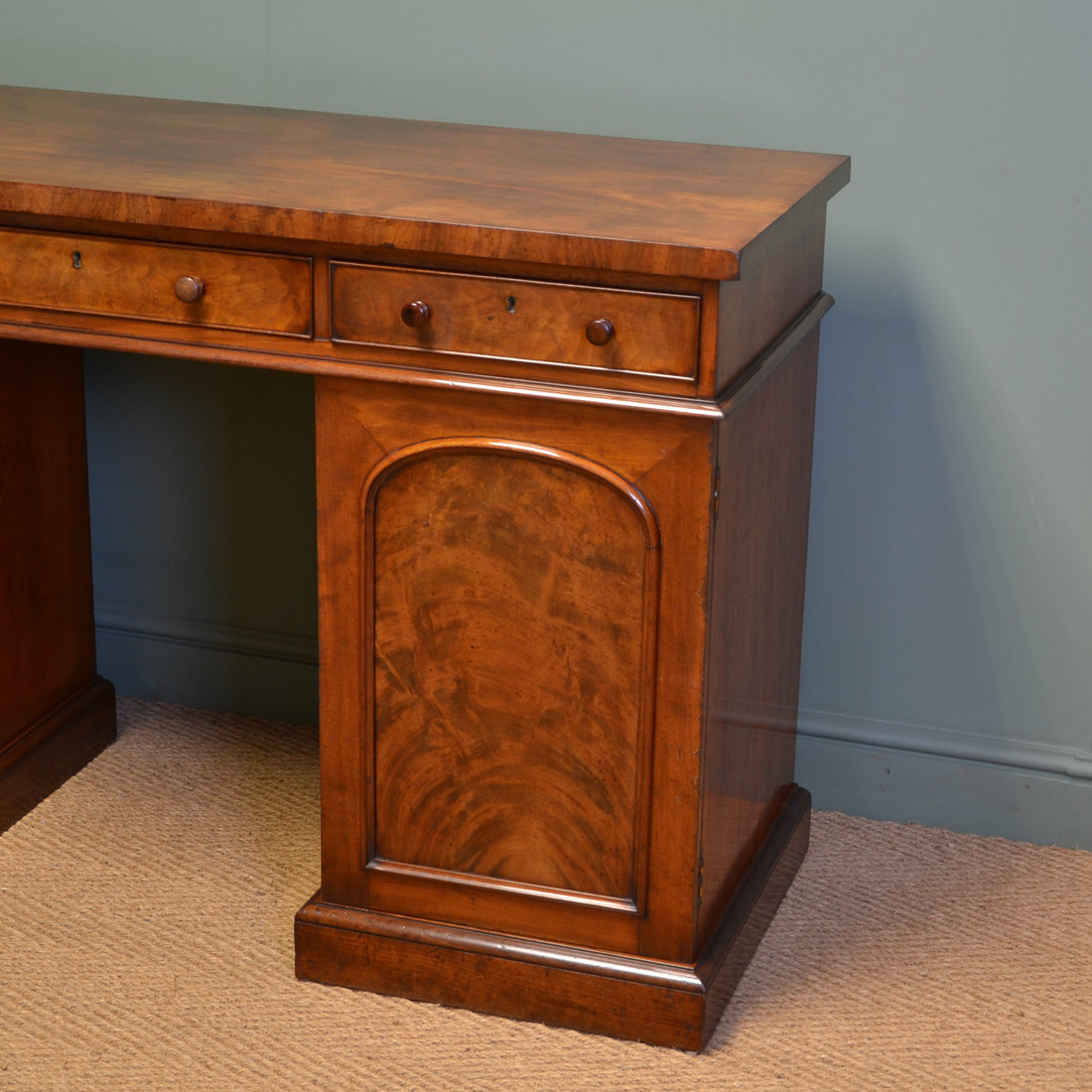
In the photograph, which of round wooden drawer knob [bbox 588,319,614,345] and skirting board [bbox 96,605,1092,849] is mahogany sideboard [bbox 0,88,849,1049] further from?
skirting board [bbox 96,605,1092,849]

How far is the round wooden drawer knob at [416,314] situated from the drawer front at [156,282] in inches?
4.8

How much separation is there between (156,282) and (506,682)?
23.2 inches

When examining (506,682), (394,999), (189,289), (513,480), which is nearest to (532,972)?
(394,999)

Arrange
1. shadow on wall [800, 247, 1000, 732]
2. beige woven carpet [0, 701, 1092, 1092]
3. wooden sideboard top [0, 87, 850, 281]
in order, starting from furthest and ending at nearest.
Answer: shadow on wall [800, 247, 1000, 732] < beige woven carpet [0, 701, 1092, 1092] < wooden sideboard top [0, 87, 850, 281]

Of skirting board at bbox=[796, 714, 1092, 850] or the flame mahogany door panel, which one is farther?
skirting board at bbox=[796, 714, 1092, 850]

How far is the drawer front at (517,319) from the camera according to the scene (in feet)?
5.09

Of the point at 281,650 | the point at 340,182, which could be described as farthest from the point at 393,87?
the point at 281,650

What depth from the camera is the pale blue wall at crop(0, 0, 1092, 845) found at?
205 centimetres

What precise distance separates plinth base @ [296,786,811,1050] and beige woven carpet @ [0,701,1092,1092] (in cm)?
2

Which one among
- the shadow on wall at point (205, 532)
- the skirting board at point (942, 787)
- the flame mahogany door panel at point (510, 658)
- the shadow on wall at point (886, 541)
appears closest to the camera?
the flame mahogany door panel at point (510, 658)

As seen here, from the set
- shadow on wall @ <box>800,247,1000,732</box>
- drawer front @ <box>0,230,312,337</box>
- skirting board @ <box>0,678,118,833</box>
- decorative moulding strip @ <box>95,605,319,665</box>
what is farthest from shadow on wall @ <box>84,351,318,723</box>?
shadow on wall @ <box>800,247,1000,732</box>

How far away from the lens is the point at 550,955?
1812 mm

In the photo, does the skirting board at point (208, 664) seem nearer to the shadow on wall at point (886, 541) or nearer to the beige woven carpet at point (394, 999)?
the beige woven carpet at point (394, 999)

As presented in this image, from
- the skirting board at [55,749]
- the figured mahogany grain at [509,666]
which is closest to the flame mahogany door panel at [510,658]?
the figured mahogany grain at [509,666]
